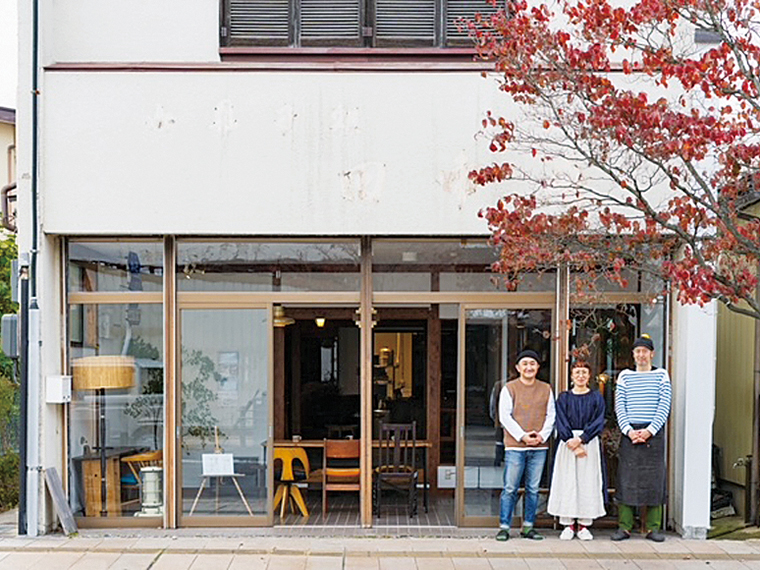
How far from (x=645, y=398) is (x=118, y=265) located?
17.6 ft

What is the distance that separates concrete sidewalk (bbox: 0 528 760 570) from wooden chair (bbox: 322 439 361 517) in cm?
83

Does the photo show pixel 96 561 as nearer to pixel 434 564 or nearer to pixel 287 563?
pixel 287 563

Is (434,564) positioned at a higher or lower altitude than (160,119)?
lower

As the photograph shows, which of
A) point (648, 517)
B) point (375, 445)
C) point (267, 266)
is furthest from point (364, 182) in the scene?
point (648, 517)

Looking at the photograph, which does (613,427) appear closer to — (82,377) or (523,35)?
(523,35)

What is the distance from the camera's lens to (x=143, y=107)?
7945mm

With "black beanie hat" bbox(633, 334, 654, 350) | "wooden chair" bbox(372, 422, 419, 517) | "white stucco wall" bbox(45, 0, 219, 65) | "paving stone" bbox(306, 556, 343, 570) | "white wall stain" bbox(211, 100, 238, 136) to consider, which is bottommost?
"paving stone" bbox(306, 556, 343, 570)

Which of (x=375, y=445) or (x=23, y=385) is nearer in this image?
(x=23, y=385)

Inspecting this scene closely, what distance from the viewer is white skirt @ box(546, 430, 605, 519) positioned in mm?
7867

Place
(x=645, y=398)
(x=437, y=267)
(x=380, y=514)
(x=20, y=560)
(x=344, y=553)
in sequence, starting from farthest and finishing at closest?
(x=380, y=514) → (x=437, y=267) → (x=645, y=398) → (x=344, y=553) → (x=20, y=560)

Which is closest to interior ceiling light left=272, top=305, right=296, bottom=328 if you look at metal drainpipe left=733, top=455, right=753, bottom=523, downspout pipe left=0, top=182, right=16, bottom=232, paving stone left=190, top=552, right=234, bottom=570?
paving stone left=190, top=552, right=234, bottom=570

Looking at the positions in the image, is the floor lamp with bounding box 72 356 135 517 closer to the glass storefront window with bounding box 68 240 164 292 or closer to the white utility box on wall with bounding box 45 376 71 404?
the white utility box on wall with bounding box 45 376 71 404

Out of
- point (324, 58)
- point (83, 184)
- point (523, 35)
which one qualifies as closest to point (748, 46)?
point (523, 35)

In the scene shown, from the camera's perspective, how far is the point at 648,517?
26.4 ft
